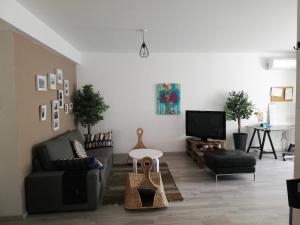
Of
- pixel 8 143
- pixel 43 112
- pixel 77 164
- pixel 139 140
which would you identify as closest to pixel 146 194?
pixel 77 164

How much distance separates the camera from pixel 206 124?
5.22 m

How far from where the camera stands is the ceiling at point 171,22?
2705 mm

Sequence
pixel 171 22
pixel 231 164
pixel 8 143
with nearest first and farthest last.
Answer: pixel 8 143 → pixel 171 22 → pixel 231 164

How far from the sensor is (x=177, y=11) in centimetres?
292

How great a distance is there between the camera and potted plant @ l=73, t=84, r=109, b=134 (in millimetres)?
5203

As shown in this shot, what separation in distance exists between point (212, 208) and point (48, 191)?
2.09m

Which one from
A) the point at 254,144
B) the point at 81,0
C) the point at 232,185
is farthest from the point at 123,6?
the point at 254,144

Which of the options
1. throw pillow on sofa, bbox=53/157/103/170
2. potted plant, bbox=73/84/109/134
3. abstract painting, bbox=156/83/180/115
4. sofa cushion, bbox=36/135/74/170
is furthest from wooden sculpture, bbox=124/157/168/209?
abstract painting, bbox=156/83/180/115

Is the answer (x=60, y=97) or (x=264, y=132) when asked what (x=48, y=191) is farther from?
(x=264, y=132)

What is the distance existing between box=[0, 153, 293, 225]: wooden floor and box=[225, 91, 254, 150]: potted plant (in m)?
1.34

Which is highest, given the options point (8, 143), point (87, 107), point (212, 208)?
A: point (87, 107)

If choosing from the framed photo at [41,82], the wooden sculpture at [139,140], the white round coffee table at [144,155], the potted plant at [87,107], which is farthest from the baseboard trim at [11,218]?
the wooden sculpture at [139,140]

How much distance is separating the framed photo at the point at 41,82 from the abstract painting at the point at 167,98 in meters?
2.82

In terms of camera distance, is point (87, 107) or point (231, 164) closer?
point (231, 164)
